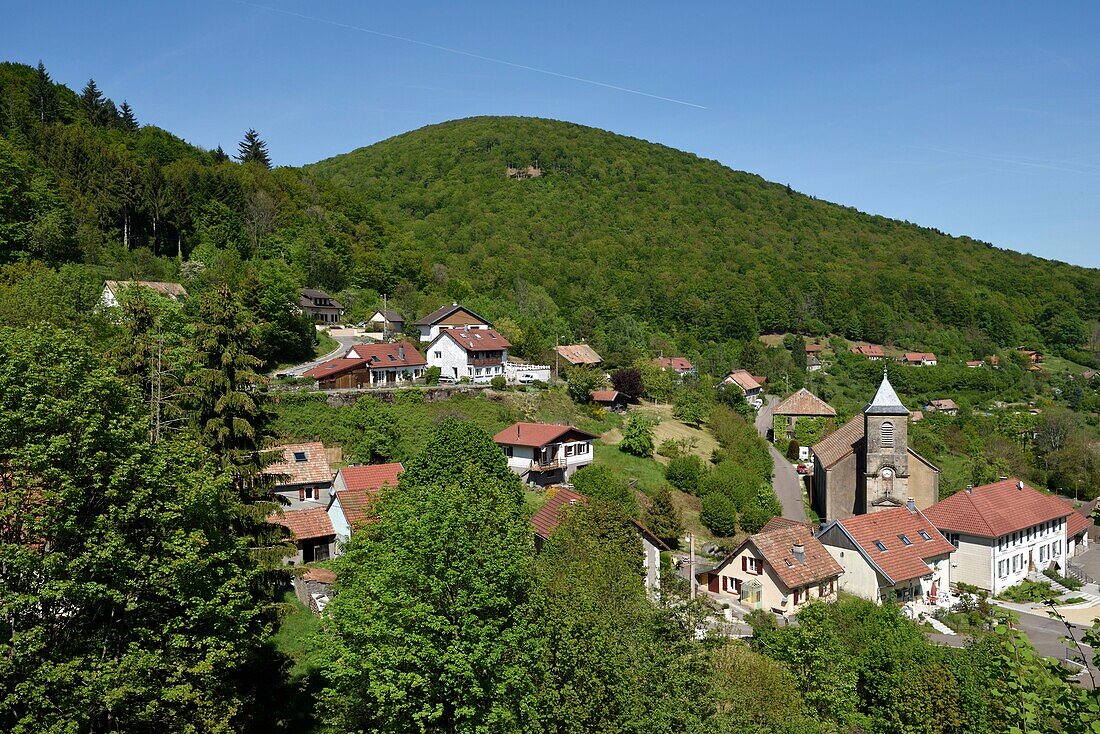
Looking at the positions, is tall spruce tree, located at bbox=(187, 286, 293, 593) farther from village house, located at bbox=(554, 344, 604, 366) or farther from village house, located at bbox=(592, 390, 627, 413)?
village house, located at bbox=(554, 344, 604, 366)

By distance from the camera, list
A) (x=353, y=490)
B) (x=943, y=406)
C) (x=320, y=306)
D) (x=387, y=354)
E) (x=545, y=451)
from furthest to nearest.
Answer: (x=943, y=406) < (x=320, y=306) < (x=387, y=354) < (x=545, y=451) < (x=353, y=490)

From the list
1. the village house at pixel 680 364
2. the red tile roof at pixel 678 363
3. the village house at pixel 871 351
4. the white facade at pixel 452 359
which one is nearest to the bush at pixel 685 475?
the white facade at pixel 452 359

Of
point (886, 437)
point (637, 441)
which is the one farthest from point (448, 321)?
point (886, 437)

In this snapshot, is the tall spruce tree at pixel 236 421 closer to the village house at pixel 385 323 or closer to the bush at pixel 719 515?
the bush at pixel 719 515

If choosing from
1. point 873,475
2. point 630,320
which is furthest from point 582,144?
point 873,475

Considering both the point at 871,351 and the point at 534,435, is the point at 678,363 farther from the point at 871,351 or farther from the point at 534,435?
the point at 534,435

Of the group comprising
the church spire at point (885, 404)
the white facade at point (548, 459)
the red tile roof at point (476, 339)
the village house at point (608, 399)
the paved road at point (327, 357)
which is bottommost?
the white facade at point (548, 459)

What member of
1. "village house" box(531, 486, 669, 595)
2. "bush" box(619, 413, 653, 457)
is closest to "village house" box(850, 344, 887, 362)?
"bush" box(619, 413, 653, 457)
